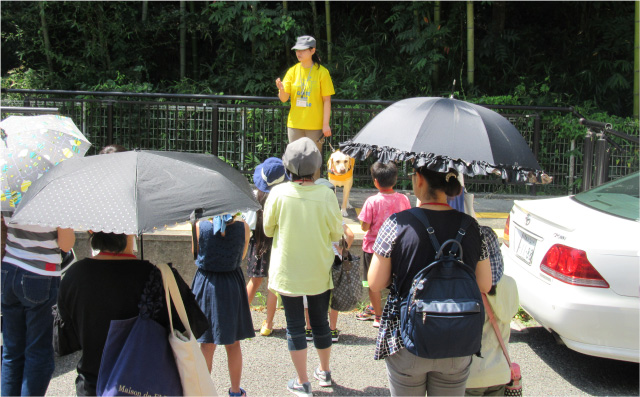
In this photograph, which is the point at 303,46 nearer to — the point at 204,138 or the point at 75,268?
the point at 204,138

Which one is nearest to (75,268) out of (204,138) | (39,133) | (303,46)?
(39,133)

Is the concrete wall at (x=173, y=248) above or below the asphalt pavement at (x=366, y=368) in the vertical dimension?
above

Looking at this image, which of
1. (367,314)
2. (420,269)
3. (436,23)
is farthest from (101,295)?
(436,23)

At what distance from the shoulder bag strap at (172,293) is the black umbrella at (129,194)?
44cm

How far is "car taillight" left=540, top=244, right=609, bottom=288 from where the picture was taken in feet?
14.5

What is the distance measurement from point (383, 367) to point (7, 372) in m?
2.69

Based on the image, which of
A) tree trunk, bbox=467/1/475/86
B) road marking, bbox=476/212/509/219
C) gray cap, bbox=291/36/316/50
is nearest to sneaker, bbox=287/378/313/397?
gray cap, bbox=291/36/316/50

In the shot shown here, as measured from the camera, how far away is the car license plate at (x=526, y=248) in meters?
5.04

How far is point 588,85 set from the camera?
13531 mm

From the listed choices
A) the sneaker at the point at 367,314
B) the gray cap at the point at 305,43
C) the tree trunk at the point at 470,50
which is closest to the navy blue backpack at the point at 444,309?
the sneaker at the point at 367,314

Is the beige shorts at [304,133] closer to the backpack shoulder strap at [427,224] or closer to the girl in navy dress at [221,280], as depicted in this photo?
the girl in navy dress at [221,280]

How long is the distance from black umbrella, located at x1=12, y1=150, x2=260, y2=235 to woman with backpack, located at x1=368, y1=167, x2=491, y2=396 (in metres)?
0.76

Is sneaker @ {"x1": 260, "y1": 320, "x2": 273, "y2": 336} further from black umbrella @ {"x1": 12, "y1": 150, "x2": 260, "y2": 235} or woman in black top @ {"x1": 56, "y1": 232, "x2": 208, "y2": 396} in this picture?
black umbrella @ {"x1": 12, "y1": 150, "x2": 260, "y2": 235}

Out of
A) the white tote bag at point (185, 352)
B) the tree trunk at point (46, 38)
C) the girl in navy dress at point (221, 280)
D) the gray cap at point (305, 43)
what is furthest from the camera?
the tree trunk at point (46, 38)
